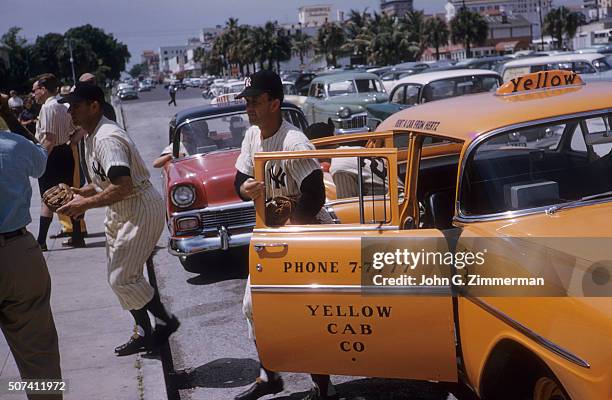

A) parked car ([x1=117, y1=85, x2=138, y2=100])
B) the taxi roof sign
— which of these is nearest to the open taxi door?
the taxi roof sign

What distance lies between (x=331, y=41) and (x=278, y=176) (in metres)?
84.4

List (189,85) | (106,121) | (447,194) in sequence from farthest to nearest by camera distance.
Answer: (189,85) → (106,121) → (447,194)

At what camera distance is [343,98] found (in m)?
18.2

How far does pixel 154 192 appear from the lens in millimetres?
5078

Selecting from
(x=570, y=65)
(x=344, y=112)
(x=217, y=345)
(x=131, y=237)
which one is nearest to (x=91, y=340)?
(x=217, y=345)

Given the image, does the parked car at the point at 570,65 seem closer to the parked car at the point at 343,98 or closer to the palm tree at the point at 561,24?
the parked car at the point at 343,98

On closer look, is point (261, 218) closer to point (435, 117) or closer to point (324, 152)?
point (324, 152)

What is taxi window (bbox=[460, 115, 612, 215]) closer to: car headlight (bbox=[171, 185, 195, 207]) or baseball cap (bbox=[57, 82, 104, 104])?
baseball cap (bbox=[57, 82, 104, 104])

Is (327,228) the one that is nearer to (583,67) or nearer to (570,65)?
(570,65)

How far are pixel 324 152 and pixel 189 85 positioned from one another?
100383 millimetres

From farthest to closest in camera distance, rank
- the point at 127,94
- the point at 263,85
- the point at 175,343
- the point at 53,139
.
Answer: the point at 127,94, the point at 53,139, the point at 175,343, the point at 263,85

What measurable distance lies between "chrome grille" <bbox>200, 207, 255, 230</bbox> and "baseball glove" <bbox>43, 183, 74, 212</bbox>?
2.69m

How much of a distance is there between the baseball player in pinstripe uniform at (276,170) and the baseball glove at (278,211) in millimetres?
81

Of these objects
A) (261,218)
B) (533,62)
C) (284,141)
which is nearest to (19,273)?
(261,218)
